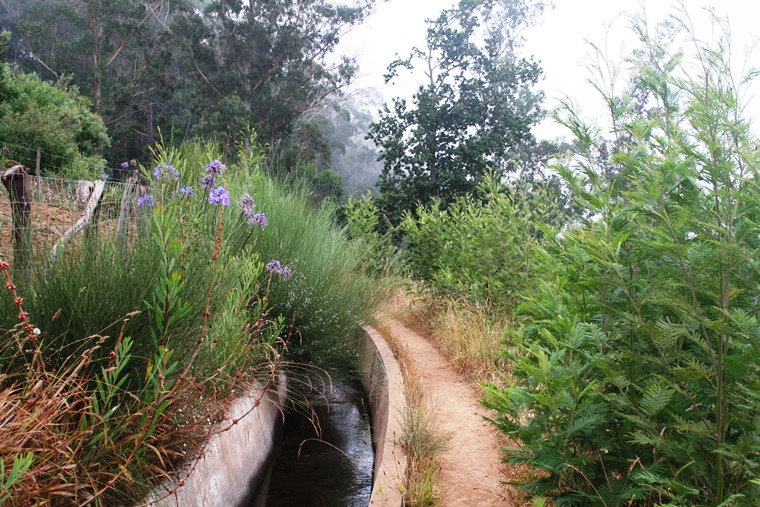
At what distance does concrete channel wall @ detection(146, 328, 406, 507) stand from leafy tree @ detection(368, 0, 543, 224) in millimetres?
10344

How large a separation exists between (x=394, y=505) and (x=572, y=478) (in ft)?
3.16

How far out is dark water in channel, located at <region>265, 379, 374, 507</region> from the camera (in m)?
3.83

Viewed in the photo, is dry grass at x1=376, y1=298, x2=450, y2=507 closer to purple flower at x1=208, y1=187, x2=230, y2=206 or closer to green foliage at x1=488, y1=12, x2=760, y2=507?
green foliage at x1=488, y1=12, x2=760, y2=507

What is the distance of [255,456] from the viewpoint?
3963 mm

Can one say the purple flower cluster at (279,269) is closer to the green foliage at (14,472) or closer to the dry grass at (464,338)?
the dry grass at (464,338)

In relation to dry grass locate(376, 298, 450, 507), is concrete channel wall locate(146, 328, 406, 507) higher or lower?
lower

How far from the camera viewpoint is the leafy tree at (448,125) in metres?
15.4

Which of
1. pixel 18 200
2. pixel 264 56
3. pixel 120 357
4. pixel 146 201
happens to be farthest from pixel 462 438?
pixel 264 56

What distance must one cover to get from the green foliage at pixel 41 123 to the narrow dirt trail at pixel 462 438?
11173mm

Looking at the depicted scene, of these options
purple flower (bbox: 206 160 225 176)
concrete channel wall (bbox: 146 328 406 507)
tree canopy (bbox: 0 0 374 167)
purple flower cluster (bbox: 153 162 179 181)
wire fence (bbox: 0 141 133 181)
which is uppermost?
tree canopy (bbox: 0 0 374 167)

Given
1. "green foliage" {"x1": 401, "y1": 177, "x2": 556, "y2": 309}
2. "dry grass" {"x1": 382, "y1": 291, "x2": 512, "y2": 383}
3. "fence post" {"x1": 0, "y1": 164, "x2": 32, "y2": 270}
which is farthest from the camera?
"green foliage" {"x1": 401, "y1": 177, "x2": 556, "y2": 309}

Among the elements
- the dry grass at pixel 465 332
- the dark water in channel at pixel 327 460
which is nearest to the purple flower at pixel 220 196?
the dark water in channel at pixel 327 460

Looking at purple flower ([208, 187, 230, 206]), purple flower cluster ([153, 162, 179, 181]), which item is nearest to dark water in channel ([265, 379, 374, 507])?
purple flower ([208, 187, 230, 206])

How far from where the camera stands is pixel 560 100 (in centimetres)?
239
